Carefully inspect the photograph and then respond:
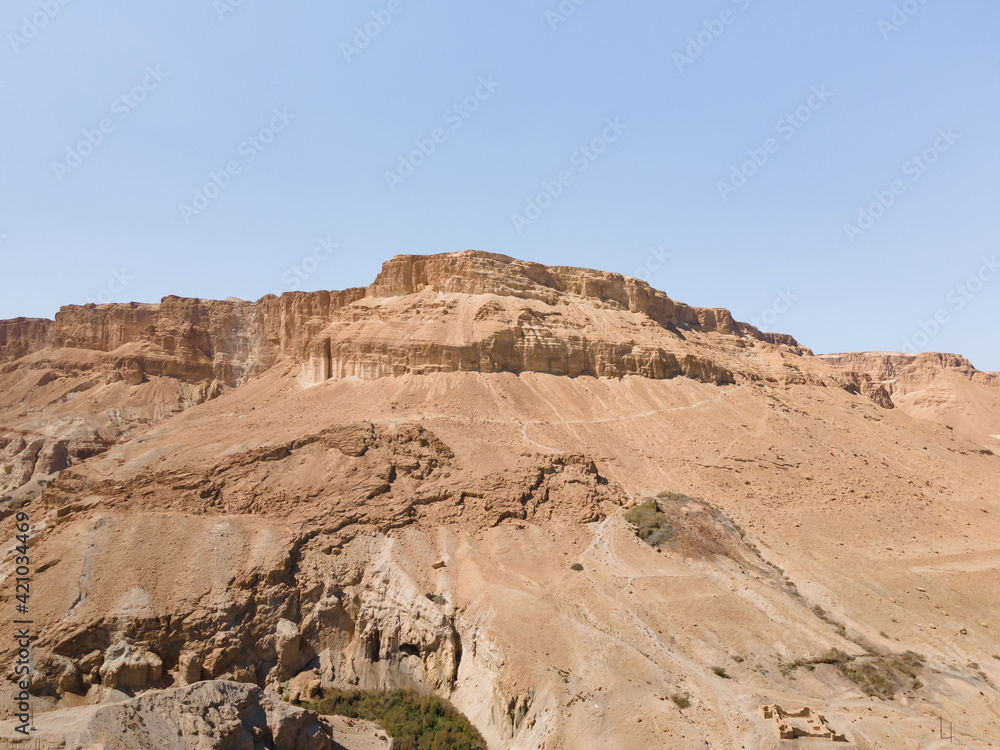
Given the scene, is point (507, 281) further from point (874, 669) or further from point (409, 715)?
point (874, 669)

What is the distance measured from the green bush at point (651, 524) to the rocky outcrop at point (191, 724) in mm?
14266

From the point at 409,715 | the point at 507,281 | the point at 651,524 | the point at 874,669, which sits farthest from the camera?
the point at 507,281

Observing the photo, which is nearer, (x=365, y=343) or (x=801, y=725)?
(x=801, y=725)

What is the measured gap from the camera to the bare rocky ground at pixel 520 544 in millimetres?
19172

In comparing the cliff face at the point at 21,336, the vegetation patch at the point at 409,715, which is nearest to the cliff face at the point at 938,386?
the vegetation patch at the point at 409,715

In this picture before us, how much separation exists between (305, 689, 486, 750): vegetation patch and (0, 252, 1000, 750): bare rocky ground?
1.94 ft

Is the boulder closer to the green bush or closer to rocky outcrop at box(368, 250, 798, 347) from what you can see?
the green bush

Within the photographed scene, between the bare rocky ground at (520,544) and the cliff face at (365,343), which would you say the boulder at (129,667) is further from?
the cliff face at (365,343)

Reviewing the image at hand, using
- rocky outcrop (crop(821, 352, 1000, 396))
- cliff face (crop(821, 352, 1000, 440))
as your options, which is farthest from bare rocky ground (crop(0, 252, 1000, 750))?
rocky outcrop (crop(821, 352, 1000, 396))

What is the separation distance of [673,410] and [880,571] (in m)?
16.8

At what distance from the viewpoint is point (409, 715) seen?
20000mm

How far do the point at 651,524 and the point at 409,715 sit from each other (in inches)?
489

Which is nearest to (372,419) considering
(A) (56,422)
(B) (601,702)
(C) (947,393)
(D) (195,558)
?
(D) (195,558)

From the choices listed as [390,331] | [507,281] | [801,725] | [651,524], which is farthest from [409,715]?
[507,281]
